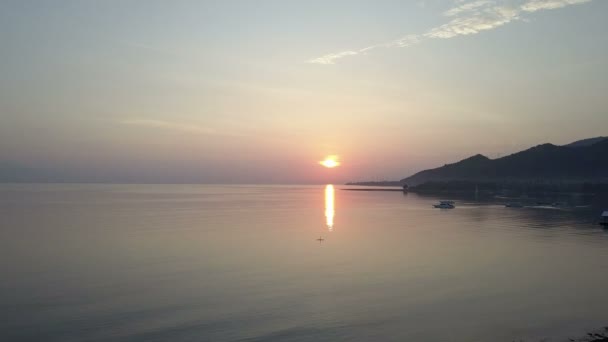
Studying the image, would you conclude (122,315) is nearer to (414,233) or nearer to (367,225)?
(414,233)

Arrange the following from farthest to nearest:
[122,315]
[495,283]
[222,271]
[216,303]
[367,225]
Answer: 1. [367,225]
2. [222,271]
3. [495,283]
4. [216,303]
5. [122,315]

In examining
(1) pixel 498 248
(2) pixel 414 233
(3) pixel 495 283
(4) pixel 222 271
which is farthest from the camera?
(2) pixel 414 233

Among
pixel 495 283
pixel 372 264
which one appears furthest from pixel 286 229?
pixel 495 283

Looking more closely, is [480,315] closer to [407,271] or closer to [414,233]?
[407,271]

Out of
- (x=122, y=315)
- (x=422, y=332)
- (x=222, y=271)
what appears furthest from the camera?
(x=222, y=271)

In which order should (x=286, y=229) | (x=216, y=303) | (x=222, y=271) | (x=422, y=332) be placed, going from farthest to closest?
(x=286, y=229) → (x=222, y=271) → (x=216, y=303) → (x=422, y=332)

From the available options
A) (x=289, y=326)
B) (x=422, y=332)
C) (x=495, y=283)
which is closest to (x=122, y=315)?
(x=289, y=326)

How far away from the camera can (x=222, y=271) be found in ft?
120

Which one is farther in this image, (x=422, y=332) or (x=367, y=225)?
(x=367, y=225)

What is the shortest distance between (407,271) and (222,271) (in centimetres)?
1588

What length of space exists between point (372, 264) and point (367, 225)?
38.1 meters

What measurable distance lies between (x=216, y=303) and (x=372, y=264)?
18007 millimetres

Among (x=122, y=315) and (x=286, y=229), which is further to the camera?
(x=286, y=229)

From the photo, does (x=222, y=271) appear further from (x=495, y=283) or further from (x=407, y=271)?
A: (x=495, y=283)
